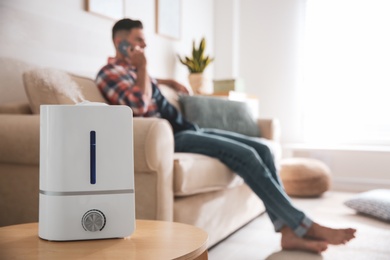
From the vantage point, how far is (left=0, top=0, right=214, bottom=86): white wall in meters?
2.26

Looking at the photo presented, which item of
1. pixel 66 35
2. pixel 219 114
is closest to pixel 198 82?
pixel 219 114

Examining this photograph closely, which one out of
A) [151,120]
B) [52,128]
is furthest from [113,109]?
[151,120]

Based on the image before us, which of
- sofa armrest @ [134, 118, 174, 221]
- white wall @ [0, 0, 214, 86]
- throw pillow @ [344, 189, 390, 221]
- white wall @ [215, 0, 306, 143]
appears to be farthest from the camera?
white wall @ [215, 0, 306, 143]

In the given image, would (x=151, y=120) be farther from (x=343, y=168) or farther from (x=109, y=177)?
(x=343, y=168)

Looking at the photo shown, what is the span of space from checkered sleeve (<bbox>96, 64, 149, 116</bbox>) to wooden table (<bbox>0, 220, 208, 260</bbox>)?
113cm

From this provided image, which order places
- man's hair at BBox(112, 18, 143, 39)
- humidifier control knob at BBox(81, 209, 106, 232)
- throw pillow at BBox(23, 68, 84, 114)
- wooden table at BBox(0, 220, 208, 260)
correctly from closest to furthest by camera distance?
wooden table at BBox(0, 220, 208, 260)
humidifier control knob at BBox(81, 209, 106, 232)
throw pillow at BBox(23, 68, 84, 114)
man's hair at BBox(112, 18, 143, 39)

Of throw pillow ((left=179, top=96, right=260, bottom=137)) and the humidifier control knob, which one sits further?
throw pillow ((left=179, top=96, right=260, bottom=137))

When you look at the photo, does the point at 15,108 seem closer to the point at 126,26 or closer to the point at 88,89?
the point at 88,89

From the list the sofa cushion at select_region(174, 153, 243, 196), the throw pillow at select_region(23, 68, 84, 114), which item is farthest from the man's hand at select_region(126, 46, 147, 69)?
the sofa cushion at select_region(174, 153, 243, 196)

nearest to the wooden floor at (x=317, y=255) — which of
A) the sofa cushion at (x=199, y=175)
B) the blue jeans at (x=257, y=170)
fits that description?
the blue jeans at (x=257, y=170)

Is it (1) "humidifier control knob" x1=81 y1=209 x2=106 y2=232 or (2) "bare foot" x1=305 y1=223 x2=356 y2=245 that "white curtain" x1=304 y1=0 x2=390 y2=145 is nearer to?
(2) "bare foot" x1=305 y1=223 x2=356 y2=245

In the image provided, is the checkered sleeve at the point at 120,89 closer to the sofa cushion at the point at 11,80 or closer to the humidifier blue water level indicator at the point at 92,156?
the sofa cushion at the point at 11,80

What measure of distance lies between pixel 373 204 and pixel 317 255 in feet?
3.48

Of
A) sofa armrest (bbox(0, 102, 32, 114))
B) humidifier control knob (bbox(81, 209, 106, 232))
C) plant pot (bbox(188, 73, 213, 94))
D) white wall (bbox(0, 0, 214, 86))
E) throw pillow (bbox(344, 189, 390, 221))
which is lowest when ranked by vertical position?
throw pillow (bbox(344, 189, 390, 221))
